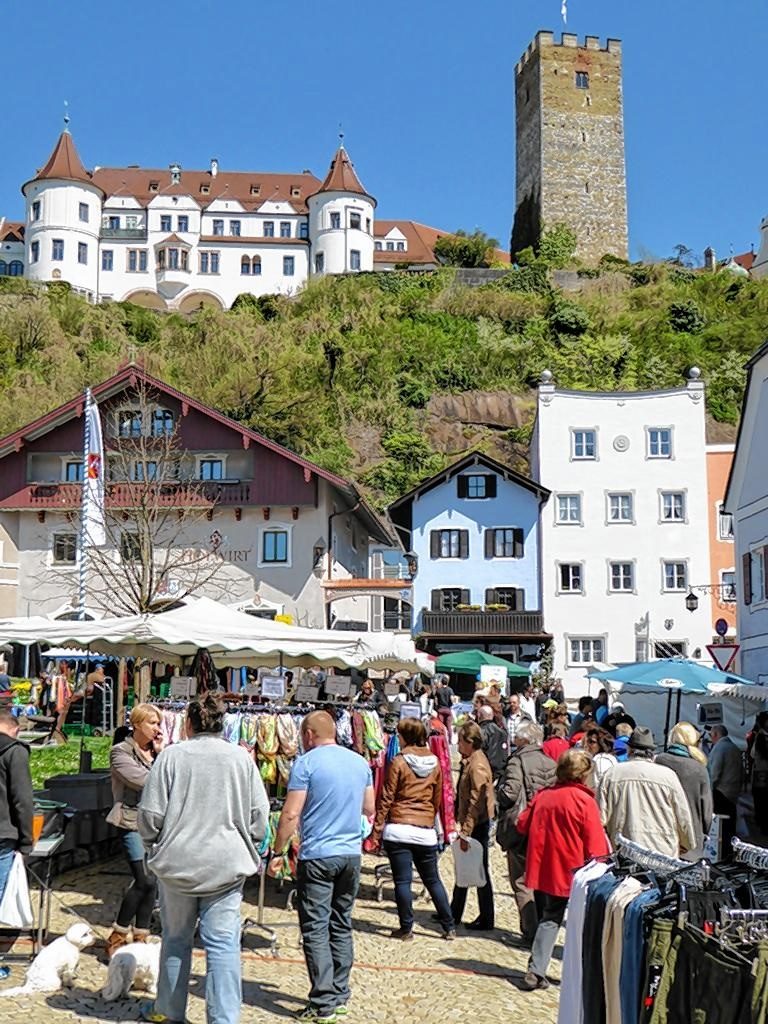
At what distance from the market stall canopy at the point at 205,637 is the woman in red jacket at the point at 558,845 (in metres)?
4.96

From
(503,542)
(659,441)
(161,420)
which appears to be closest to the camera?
(161,420)

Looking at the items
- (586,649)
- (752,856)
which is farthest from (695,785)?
(586,649)

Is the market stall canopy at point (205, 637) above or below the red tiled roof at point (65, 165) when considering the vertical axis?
below

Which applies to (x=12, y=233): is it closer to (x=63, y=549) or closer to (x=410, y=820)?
(x=63, y=549)

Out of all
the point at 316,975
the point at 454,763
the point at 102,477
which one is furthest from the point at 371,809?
the point at 102,477

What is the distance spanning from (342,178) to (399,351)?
31612mm

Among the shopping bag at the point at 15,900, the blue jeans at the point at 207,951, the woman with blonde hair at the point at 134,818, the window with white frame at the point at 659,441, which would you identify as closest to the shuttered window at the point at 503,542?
the window with white frame at the point at 659,441

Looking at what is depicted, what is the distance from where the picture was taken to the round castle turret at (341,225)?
3735 inches

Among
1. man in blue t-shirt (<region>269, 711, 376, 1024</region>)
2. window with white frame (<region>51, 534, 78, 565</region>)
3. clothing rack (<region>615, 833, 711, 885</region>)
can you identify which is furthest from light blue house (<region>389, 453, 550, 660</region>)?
clothing rack (<region>615, 833, 711, 885</region>)

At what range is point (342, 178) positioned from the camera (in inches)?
3829

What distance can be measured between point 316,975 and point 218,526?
34.3 meters

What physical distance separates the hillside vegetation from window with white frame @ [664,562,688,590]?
1489 centimetres

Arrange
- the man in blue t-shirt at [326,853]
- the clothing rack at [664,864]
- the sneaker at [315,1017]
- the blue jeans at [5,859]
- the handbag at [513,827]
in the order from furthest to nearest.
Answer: the handbag at [513,827], the blue jeans at [5,859], the man in blue t-shirt at [326,853], the sneaker at [315,1017], the clothing rack at [664,864]

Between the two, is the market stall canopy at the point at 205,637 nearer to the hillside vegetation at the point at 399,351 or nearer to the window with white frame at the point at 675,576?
the window with white frame at the point at 675,576
